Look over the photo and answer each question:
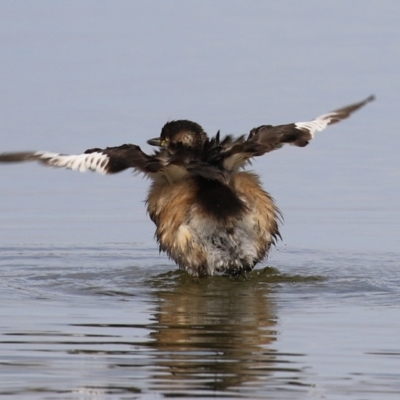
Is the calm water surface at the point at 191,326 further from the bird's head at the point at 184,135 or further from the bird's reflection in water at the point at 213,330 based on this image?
the bird's head at the point at 184,135

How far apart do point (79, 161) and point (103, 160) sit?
0.68 feet

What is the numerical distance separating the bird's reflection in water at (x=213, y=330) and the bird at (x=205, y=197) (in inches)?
8.4

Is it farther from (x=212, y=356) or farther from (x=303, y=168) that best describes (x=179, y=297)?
(x=303, y=168)

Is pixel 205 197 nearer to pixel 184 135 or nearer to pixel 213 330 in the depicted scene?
pixel 184 135

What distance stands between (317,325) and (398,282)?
6.14ft

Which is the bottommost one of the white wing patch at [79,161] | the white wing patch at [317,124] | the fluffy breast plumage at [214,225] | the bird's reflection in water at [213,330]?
the bird's reflection in water at [213,330]

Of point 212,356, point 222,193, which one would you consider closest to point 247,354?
point 212,356

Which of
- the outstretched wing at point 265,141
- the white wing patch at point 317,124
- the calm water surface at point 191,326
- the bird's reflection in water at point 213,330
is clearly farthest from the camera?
the white wing patch at point 317,124

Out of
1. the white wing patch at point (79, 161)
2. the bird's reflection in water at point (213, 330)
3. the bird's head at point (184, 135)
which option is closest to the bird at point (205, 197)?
the white wing patch at point (79, 161)

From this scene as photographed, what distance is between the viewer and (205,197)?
1045cm

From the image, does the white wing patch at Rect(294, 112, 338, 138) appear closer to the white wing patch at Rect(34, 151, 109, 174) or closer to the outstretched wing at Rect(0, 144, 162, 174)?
the outstretched wing at Rect(0, 144, 162, 174)

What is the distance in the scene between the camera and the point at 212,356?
7875 mm

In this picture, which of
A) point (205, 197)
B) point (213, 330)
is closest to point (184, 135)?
point (205, 197)

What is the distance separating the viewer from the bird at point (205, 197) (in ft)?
34.1
